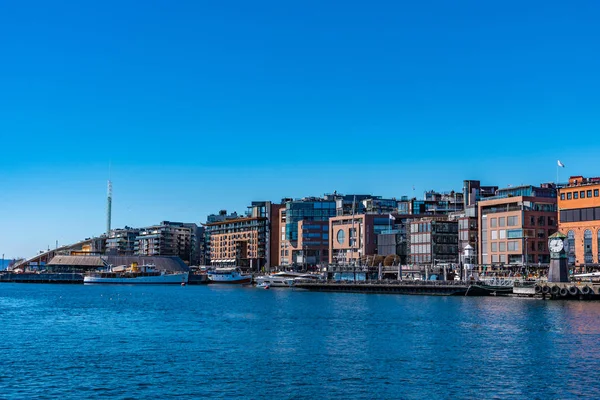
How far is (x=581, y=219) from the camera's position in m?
151

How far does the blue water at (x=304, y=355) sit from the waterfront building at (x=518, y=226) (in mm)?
62138

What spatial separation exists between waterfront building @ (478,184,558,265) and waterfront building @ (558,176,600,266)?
9.55 meters

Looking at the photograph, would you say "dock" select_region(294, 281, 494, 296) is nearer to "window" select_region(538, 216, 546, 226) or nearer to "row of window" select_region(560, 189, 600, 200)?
"window" select_region(538, 216, 546, 226)

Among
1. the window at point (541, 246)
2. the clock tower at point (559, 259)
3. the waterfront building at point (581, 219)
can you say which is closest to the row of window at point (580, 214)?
the waterfront building at point (581, 219)

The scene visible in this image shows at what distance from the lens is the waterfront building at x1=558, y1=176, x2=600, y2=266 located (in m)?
148

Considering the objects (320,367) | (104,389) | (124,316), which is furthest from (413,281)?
(104,389)

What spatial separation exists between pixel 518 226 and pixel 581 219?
53.9 feet

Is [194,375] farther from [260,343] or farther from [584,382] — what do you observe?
[584,382]

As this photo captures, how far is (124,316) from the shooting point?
101 meters

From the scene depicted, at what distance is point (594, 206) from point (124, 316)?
317 feet

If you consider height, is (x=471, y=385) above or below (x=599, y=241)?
below

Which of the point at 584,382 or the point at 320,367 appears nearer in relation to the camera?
the point at 584,382

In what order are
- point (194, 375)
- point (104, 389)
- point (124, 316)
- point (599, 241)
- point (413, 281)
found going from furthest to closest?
point (413, 281), point (599, 241), point (124, 316), point (194, 375), point (104, 389)

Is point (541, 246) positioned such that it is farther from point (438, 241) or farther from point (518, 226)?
point (438, 241)
